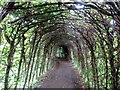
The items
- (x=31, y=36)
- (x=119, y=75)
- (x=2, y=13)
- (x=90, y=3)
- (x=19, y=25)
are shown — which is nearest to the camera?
(x=2, y=13)

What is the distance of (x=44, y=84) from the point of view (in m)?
16.6

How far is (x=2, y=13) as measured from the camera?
19.9 ft

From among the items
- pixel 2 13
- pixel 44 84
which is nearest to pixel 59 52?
pixel 44 84

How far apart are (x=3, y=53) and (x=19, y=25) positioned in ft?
3.89

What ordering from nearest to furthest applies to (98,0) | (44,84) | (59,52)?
(98,0), (44,84), (59,52)

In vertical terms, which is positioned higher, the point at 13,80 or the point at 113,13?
the point at 113,13

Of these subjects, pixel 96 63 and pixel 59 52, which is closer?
pixel 96 63

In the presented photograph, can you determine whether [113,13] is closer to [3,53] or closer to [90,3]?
[90,3]

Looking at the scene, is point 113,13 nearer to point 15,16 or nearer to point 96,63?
point 15,16

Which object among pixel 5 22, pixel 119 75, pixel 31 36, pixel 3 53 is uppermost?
pixel 31 36

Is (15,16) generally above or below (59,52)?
below

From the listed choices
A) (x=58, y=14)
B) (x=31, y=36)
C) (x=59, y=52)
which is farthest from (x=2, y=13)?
(x=59, y=52)

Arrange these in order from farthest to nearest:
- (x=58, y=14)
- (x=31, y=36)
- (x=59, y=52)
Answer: (x=59, y=52)
(x=31, y=36)
(x=58, y=14)

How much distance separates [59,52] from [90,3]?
37.7m
